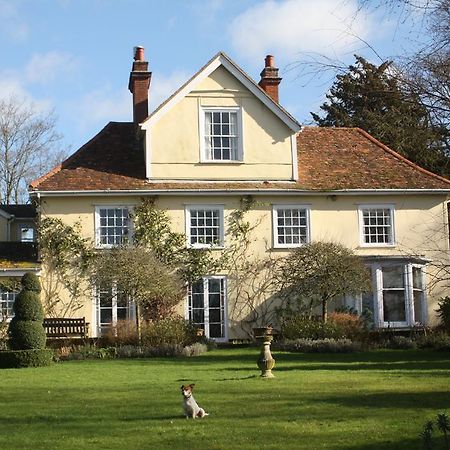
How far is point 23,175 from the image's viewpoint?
5200cm

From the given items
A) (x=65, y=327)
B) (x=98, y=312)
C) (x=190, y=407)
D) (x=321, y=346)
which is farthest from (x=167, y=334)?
(x=190, y=407)

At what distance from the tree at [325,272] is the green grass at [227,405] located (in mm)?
5943

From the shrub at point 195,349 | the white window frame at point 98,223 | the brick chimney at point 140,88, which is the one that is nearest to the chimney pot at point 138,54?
the brick chimney at point 140,88

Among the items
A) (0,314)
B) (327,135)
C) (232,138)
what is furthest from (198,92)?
(0,314)

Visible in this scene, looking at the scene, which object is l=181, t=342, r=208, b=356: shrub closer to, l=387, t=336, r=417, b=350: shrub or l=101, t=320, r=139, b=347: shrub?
l=101, t=320, r=139, b=347: shrub

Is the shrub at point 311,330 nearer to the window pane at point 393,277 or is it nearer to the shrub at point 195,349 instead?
the shrub at point 195,349

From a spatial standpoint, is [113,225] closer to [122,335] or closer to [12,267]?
[12,267]

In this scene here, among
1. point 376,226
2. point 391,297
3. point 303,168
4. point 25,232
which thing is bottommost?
point 391,297

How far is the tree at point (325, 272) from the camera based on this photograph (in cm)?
2672

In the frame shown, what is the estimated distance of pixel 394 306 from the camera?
30.2 meters

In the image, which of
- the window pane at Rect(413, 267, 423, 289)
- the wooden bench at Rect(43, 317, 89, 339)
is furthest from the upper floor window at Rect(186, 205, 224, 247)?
the window pane at Rect(413, 267, 423, 289)

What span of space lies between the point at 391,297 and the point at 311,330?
496cm

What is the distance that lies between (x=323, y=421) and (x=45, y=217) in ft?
63.7

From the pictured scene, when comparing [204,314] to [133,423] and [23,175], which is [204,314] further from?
[23,175]
